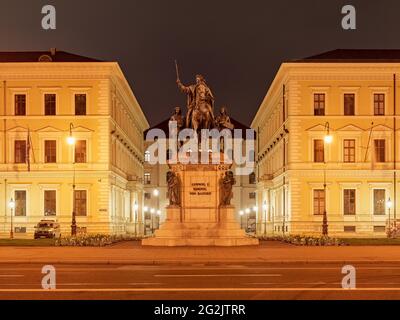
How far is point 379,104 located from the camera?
2869 inches

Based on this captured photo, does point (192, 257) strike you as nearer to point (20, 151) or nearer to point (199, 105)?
point (199, 105)

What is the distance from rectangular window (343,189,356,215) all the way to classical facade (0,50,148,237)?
892 inches

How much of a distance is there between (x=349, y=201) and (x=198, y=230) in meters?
35.3

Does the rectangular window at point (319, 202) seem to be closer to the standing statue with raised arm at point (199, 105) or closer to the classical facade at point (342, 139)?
the classical facade at point (342, 139)

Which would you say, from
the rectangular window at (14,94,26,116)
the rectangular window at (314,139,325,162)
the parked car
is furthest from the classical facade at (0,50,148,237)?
the rectangular window at (314,139,325,162)

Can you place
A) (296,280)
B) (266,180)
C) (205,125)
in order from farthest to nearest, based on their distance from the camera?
(266,180), (205,125), (296,280)

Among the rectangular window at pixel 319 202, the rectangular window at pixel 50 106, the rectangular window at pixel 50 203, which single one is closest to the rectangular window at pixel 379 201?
the rectangular window at pixel 319 202

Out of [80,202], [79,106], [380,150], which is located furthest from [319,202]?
[79,106]

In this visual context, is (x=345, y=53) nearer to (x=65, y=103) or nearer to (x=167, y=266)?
(x=65, y=103)

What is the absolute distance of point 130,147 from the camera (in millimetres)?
97500

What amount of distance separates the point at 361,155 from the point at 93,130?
2594 centimetres

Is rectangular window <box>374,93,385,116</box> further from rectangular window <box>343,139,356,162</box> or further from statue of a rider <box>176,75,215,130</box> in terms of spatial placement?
statue of a rider <box>176,75,215,130</box>

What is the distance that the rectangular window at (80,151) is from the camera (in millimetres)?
Answer: 73750

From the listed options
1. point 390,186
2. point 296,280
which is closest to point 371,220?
point 390,186
